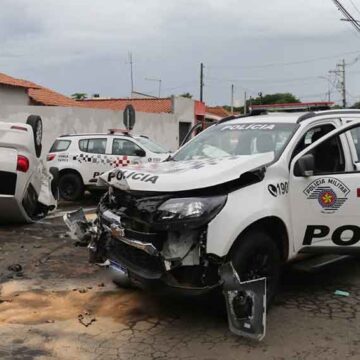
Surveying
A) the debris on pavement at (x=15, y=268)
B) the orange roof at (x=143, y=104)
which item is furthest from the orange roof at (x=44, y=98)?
the debris on pavement at (x=15, y=268)

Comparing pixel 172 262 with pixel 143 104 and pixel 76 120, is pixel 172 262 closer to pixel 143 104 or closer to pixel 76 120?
pixel 76 120

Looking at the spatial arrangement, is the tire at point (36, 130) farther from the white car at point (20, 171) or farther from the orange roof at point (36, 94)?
the orange roof at point (36, 94)

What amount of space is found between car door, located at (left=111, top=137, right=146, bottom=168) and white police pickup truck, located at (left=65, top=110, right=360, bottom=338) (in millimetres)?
7591

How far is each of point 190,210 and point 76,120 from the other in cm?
1859

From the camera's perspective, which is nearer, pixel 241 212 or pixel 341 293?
pixel 241 212

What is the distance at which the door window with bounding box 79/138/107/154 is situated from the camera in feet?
45.5

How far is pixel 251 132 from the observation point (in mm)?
5918

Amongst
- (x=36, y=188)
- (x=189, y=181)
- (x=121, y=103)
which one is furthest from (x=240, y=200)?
(x=121, y=103)

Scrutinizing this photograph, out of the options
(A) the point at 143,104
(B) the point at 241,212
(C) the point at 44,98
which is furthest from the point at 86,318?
(A) the point at 143,104

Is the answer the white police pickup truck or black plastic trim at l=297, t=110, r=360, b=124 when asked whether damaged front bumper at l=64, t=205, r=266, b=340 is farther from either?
black plastic trim at l=297, t=110, r=360, b=124

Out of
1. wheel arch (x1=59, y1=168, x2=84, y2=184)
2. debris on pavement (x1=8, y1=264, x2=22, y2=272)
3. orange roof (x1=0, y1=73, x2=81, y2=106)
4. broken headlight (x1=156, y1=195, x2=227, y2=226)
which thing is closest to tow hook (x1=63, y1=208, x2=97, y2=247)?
debris on pavement (x1=8, y1=264, x2=22, y2=272)

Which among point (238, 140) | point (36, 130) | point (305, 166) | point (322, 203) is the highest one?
point (36, 130)

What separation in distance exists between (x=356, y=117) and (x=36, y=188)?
5.39 metres

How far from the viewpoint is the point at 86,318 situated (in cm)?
502
